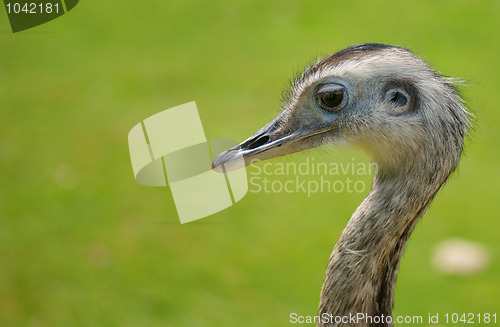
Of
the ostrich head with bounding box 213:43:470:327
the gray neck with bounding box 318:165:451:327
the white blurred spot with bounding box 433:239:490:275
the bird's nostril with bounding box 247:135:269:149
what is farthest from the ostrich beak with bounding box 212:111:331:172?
the white blurred spot with bounding box 433:239:490:275

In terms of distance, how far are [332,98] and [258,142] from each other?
12.1 inches

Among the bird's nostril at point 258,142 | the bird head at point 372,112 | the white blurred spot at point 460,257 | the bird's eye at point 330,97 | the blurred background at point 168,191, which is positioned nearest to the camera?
the bird head at point 372,112

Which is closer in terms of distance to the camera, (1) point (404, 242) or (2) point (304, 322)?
(1) point (404, 242)

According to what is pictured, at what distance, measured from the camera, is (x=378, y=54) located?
207cm

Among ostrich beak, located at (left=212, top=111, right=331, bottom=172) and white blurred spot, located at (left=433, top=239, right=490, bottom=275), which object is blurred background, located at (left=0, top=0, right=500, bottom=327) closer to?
white blurred spot, located at (left=433, top=239, right=490, bottom=275)

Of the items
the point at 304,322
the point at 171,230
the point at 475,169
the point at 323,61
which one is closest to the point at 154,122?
the point at 171,230

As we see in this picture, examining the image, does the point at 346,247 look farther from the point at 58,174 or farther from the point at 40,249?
the point at 58,174

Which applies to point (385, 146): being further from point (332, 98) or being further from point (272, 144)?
point (272, 144)

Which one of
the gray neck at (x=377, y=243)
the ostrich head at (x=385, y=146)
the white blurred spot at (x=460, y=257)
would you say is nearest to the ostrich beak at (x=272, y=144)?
the ostrich head at (x=385, y=146)

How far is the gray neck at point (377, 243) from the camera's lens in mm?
2020

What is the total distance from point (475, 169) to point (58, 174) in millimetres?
2712

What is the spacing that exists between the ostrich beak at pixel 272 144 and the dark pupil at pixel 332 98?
0.32 ft

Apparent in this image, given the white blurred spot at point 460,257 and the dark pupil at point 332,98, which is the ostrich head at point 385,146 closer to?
the dark pupil at point 332,98

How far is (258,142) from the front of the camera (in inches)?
89.5
